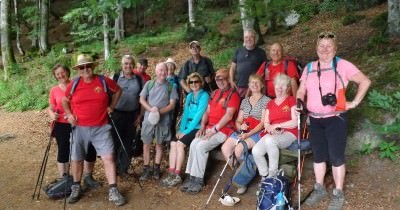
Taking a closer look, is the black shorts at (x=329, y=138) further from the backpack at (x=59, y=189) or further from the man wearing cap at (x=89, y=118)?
the backpack at (x=59, y=189)

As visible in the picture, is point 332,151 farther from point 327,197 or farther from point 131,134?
point 131,134

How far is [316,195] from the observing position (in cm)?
576

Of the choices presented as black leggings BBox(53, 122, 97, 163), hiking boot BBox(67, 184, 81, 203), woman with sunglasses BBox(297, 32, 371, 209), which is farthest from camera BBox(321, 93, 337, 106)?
hiking boot BBox(67, 184, 81, 203)

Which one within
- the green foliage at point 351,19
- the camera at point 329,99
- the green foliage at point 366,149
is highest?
the green foliage at point 351,19

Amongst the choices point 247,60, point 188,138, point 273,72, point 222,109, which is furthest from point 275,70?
point 188,138

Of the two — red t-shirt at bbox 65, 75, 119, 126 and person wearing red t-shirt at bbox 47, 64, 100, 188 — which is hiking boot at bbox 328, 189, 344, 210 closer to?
red t-shirt at bbox 65, 75, 119, 126

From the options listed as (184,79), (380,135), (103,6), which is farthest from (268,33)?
(380,135)

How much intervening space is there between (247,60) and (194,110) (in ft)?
4.60

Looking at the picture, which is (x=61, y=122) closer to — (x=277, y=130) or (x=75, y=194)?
(x=75, y=194)

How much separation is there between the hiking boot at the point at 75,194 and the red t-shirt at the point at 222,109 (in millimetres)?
2427

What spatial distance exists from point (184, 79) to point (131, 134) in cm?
149

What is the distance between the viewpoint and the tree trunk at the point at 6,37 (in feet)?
57.3

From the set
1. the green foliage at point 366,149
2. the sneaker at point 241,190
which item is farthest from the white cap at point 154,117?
the green foliage at point 366,149

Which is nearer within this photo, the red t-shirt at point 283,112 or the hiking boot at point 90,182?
the red t-shirt at point 283,112
